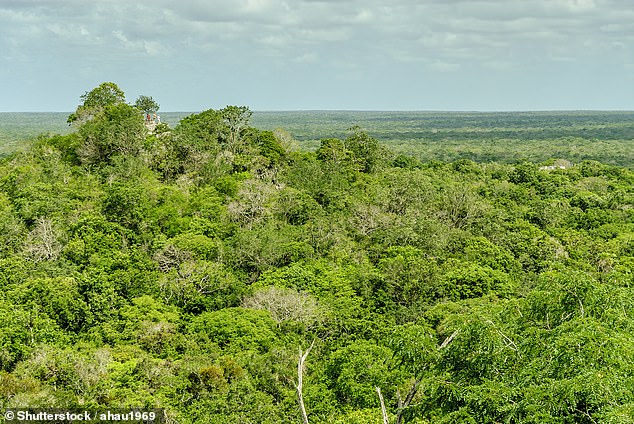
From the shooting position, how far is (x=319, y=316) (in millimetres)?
28359

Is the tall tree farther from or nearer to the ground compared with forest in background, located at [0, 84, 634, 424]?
farther from the ground

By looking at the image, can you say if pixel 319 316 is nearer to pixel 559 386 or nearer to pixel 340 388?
pixel 340 388

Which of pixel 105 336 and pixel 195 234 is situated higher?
pixel 195 234

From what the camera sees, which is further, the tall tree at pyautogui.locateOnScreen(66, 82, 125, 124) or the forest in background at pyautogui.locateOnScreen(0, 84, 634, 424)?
the tall tree at pyautogui.locateOnScreen(66, 82, 125, 124)

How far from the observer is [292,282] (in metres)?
31.7

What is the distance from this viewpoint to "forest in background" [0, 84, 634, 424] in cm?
1091

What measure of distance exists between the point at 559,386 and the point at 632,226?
39722mm

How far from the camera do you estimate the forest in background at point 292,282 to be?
10906mm

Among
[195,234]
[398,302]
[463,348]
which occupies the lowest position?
[398,302]

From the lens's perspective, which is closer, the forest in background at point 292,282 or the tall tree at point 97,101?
the forest in background at point 292,282

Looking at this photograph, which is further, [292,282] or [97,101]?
[97,101]

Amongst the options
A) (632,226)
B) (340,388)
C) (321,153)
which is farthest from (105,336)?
(632,226)

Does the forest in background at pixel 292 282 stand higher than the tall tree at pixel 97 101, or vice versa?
the tall tree at pixel 97 101

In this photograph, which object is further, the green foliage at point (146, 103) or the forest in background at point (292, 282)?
the green foliage at point (146, 103)
